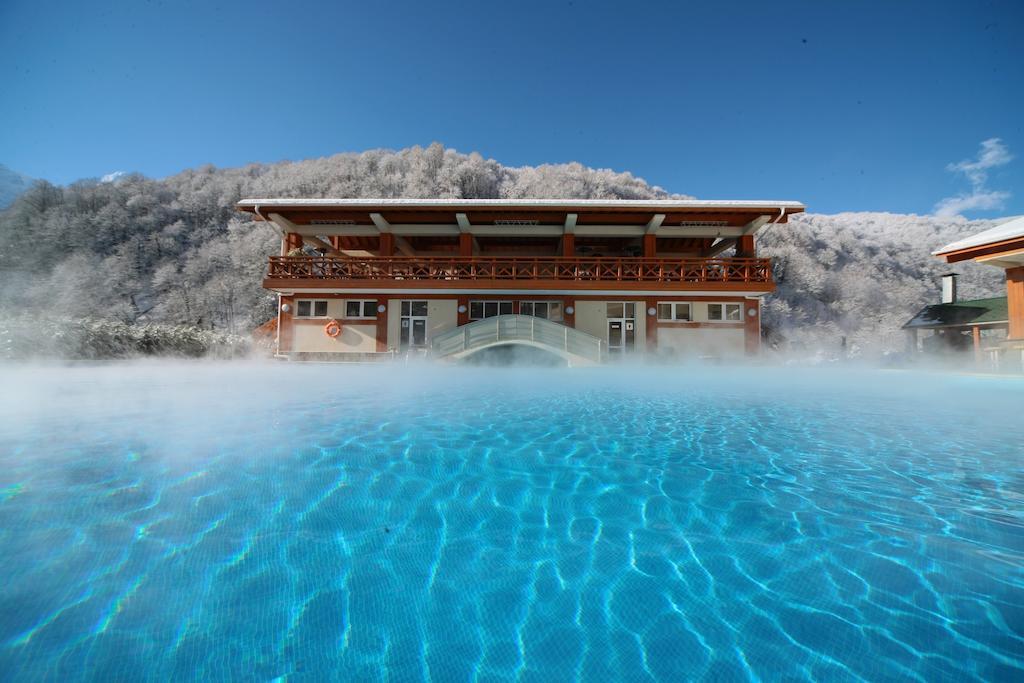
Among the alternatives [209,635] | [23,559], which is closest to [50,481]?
[23,559]

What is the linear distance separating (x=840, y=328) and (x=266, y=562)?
43.6 m

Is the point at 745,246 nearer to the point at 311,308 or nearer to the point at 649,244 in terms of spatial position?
the point at 649,244

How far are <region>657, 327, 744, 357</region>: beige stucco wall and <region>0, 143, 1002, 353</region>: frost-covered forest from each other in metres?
12.7

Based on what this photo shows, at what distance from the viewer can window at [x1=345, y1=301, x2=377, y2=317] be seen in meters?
19.5

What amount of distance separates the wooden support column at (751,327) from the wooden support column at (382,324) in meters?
16.4

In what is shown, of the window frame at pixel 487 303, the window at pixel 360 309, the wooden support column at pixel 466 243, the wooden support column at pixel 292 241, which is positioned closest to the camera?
the window at pixel 360 309

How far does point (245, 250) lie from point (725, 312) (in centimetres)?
3683

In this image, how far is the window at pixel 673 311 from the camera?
1925 cm

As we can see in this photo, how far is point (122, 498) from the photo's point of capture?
332 cm

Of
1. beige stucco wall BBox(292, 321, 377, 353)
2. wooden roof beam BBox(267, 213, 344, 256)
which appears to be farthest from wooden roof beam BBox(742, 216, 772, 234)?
wooden roof beam BBox(267, 213, 344, 256)

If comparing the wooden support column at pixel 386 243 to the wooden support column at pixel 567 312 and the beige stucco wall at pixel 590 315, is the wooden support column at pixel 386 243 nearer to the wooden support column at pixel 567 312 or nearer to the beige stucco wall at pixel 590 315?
the wooden support column at pixel 567 312

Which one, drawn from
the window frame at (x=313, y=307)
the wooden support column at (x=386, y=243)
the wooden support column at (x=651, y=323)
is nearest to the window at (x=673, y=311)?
the wooden support column at (x=651, y=323)

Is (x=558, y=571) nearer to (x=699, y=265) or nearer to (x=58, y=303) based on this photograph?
(x=699, y=265)

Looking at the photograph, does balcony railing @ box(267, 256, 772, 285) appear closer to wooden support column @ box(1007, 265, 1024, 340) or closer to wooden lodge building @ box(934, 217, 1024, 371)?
wooden lodge building @ box(934, 217, 1024, 371)
